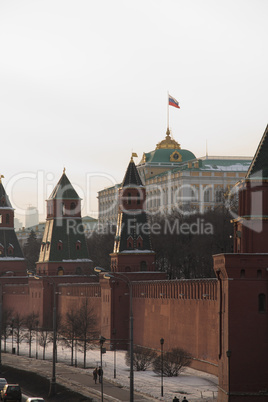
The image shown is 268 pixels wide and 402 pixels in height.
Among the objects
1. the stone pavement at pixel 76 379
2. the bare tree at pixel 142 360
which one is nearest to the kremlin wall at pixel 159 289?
the bare tree at pixel 142 360

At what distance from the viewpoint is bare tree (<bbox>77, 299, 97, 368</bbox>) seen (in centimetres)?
7681

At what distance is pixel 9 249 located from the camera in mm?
112875

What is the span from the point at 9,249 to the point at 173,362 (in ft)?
181

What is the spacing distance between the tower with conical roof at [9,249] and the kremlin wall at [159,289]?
10cm

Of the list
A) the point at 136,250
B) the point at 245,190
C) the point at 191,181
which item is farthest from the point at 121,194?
the point at 191,181

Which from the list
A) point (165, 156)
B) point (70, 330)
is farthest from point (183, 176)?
point (70, 330)

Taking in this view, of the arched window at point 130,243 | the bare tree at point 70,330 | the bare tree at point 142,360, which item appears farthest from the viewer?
the arched window at point 130,243

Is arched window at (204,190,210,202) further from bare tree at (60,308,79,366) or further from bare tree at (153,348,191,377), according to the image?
bare tree at (153,348,191,377)

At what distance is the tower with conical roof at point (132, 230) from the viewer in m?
81.4

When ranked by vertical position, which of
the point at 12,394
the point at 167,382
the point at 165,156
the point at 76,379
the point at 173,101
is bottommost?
the point at 76,379

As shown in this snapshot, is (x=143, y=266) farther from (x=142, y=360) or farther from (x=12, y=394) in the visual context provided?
(x=12, y=394)

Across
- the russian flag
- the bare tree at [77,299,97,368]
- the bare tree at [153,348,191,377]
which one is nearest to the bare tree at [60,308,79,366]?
the bare tree at [77,299,97,368]

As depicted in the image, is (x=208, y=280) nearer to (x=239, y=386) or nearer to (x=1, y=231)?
(x=239, y=386)

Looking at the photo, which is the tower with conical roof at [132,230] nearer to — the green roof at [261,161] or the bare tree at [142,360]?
the bare tree at [142,360]
